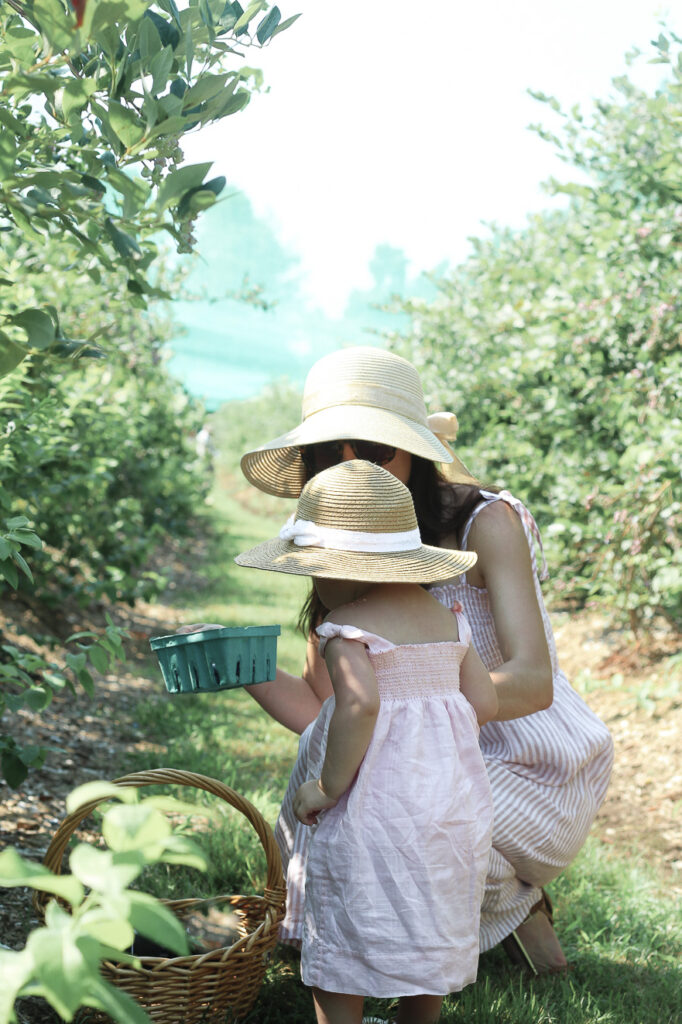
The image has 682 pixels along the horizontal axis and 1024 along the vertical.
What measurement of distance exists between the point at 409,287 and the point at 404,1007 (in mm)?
49153

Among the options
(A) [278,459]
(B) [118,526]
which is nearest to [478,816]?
(A) [278,459]

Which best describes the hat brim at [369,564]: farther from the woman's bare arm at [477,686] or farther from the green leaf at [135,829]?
the green leaf at [135,829]

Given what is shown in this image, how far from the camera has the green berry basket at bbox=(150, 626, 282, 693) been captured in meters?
1.62

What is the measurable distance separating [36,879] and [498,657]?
5.36 feet

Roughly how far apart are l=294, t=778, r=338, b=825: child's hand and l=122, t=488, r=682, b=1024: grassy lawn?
1.84 feet

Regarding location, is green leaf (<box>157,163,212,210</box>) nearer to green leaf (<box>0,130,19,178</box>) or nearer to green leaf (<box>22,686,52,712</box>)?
green leaf (<box>0,130,19,178</box>)

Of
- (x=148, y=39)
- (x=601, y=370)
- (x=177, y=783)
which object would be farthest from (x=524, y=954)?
(x=601, y=370)

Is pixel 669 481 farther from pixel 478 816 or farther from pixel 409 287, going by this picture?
pixel 409 287

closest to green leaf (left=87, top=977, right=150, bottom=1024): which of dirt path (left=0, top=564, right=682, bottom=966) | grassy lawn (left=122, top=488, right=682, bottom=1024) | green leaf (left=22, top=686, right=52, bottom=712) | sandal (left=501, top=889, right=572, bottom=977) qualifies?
green leaf (left=22, top=686, right=52, bottom=712)

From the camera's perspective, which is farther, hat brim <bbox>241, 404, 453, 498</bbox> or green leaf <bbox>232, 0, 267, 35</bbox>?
hat brim <bbox>241, 404, 453, 498</bbox>

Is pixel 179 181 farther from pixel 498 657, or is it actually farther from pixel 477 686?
pixel 498 657

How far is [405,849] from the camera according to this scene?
5.27ft

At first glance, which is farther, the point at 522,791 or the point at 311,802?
the point at 522,791

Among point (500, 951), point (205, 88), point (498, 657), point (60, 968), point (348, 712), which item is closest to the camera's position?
point (60, 968)
